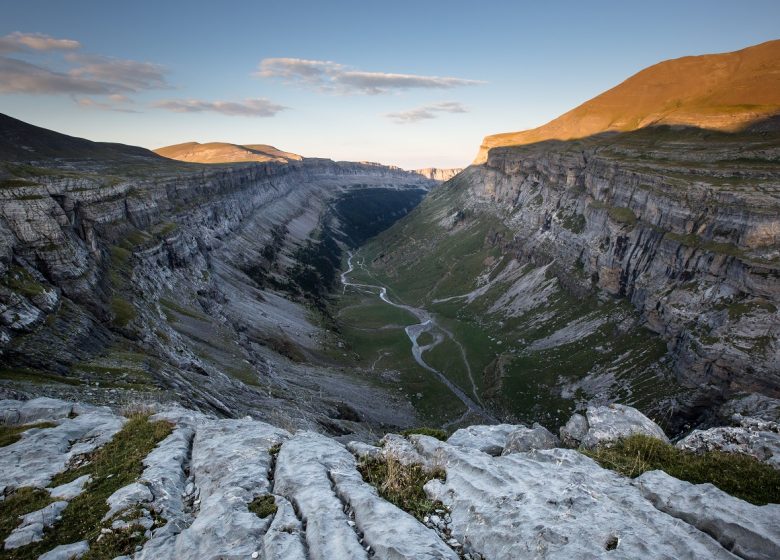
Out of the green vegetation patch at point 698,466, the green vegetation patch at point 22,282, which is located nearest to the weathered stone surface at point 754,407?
the green vegetation patch at point 698,466

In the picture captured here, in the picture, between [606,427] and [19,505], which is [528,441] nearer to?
[606,427]

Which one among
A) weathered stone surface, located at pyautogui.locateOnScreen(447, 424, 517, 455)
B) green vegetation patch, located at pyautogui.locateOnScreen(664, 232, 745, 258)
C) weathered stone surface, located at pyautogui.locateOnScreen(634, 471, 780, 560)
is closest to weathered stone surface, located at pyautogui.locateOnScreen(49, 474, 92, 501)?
weathered stone surface, located at pyautogui.locateOnScreen(447, 424, 517, 455)

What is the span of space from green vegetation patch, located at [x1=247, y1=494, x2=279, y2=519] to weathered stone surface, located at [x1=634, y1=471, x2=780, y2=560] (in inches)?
434

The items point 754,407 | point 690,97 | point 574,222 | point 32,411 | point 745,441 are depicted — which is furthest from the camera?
point 690,97

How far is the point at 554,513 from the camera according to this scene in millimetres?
11531

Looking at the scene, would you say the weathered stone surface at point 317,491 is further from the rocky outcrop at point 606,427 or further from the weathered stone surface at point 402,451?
the rocky outcrop at point 606,427

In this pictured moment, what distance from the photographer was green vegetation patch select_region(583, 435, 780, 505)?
11820mm

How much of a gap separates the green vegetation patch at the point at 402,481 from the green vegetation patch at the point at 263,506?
324 cm

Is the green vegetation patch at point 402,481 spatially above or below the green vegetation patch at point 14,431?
above

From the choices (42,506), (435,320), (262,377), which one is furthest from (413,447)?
(435,320)

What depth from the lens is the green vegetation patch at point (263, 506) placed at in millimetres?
12203

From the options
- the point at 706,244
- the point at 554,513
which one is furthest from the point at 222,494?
the point at 706,244

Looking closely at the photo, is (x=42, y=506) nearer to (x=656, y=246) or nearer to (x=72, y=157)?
(x=656, y=246)

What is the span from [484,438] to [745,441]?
9597mm
